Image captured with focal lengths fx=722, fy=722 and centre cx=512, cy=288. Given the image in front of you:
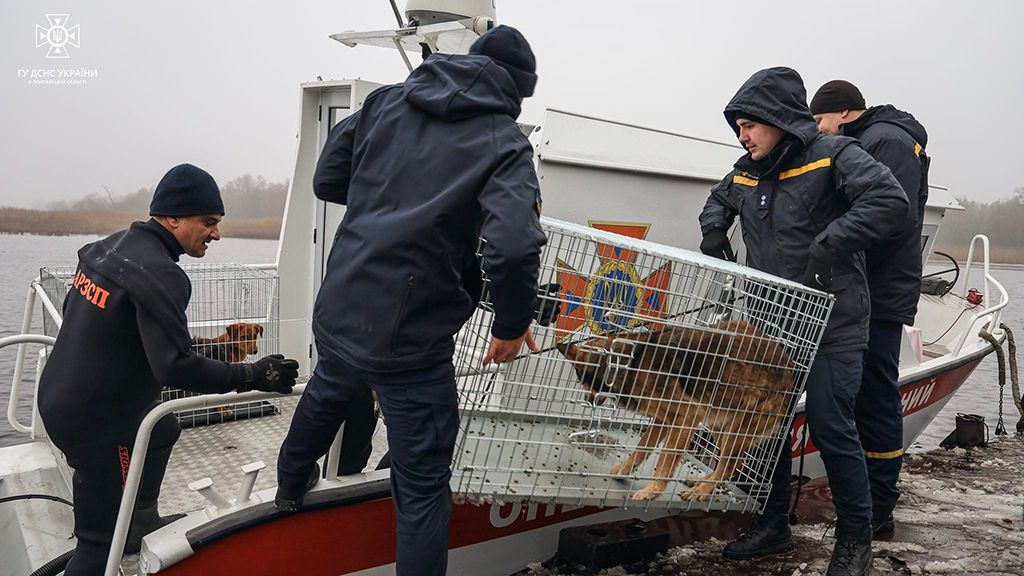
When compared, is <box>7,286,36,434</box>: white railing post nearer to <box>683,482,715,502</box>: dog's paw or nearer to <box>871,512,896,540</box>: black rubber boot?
<box>683,482,715,502</box>: dog's paw

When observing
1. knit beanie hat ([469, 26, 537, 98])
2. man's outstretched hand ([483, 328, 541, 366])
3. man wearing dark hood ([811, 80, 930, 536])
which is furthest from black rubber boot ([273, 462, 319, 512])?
man wearing dark hood ([811, 80, 930, 536])

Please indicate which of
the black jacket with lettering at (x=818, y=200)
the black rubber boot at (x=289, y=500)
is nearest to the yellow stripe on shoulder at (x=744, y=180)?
the black jacket with lettering at (x=818, y=200)

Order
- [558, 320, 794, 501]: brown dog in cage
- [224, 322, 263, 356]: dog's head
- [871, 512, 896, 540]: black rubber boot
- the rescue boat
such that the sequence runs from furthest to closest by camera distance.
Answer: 1. [224, 322, 263, 356]: dog's head
2. [871, 512, 896, 540]: black rubber boot
3. [558, 320, 794, 501]: brown dog in cage
4. the rescue boat

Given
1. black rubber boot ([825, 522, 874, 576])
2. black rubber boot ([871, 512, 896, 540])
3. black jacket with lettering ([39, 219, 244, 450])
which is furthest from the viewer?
black rubber boot ([871, 512, 896, 540])

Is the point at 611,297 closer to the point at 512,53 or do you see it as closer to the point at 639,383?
the point at 639,383

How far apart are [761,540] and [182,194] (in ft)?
9.85

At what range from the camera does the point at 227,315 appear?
15.1 ft

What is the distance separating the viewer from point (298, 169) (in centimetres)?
499

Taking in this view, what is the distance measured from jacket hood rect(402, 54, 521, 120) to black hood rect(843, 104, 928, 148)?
2.44 meters

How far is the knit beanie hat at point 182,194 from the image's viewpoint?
2.56 meters

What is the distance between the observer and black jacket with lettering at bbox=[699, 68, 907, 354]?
9.43ft

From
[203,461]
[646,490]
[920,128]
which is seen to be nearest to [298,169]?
[203,461]

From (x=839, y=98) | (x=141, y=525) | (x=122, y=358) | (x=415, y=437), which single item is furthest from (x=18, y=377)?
A: (x=839, y=98)

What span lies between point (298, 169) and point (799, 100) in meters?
3.31
